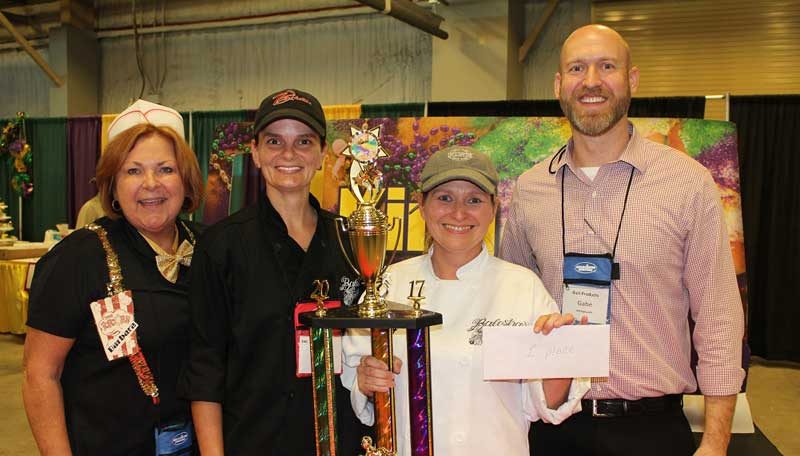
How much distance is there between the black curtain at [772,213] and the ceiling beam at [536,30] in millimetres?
2423

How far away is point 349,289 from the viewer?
1.88 m

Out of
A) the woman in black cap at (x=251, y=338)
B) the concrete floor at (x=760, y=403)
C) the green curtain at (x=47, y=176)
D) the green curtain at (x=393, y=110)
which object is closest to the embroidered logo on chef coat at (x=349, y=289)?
the woman in black cap at (x=251, y=338)

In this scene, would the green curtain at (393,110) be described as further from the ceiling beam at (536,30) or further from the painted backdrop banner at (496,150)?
the painted backdrop banner at (496,150)

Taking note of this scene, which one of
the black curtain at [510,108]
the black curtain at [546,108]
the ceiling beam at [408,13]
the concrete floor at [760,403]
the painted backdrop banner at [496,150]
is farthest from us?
the black curtain at [510,108]

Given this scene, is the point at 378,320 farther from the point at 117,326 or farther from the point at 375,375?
the point at 117,326

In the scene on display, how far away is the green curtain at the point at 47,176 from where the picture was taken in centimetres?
1034

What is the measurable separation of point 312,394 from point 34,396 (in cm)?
79

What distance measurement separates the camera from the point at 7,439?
4.71 metres

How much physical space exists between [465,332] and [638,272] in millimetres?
643

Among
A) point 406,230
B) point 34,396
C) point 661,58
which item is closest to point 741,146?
point 661,58

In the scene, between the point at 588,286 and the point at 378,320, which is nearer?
the point at 378,320

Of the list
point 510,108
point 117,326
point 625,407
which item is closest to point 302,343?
point 117,326

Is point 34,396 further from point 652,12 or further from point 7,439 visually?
point 652,12

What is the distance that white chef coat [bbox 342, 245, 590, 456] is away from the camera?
5.43 ft
